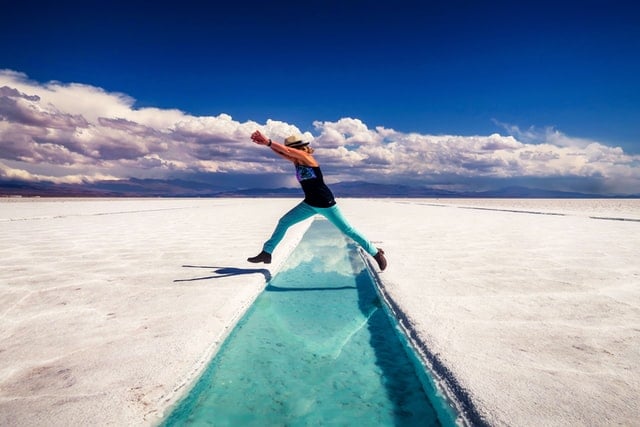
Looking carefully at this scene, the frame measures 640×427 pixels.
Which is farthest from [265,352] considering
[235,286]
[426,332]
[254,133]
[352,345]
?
[254,133]

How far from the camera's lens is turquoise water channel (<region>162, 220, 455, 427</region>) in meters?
1.52

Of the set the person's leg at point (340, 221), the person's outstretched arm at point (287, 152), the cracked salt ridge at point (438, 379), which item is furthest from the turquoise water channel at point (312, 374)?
the person's outstretched arm at point (287, 152)

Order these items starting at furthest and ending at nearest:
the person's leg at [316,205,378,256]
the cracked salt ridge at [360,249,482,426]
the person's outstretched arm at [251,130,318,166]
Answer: the person's leg at [316,205,378,256], the person's outstretched arm at [251,130,318,166], the cracked salt ridge at [360,249,482,426]

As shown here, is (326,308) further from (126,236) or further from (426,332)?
(126,236)

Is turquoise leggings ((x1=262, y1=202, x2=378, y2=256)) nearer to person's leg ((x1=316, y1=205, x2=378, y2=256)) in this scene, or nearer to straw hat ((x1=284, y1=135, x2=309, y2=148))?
person's leg ((x1=316, y1=205, x2=378, y2=256))

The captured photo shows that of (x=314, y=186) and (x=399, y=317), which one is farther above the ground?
(x=314, y=186)

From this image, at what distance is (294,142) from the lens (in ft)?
11.7

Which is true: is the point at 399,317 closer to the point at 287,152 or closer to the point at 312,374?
the point at 312,374

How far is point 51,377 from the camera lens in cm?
174

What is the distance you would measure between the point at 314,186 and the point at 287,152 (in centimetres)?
44

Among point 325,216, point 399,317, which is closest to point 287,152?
point 325,216

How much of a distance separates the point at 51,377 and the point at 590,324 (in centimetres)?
316

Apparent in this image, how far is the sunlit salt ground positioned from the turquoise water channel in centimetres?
13

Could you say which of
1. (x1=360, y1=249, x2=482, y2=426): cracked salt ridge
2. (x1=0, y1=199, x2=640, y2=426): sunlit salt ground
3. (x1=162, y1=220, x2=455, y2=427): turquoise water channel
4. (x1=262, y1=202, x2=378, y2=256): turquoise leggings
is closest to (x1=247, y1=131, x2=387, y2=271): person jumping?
(x1=262, y1=202, x2=378, y2=256): turquoise leggings
